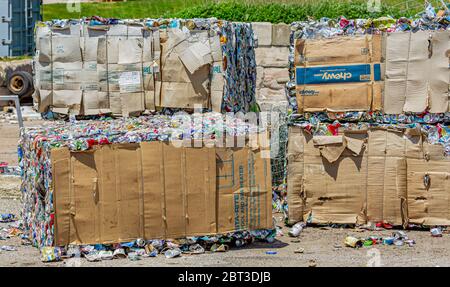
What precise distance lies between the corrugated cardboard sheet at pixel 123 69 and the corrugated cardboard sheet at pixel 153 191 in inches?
103

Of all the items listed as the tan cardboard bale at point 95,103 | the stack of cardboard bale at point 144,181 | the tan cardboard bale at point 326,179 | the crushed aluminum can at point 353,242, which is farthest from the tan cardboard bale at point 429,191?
the tan cardboard bale at point 95,103

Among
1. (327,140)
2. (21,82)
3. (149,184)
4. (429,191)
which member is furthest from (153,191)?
(21,82)

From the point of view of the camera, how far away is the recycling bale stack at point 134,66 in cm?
1357

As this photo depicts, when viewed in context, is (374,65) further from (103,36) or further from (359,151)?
(103,36)

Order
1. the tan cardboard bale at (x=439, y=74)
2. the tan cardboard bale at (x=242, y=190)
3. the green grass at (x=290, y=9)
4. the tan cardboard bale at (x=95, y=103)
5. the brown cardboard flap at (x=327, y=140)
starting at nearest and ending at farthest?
the tan cardboard bale at (x=242, y=190) → the tan cardboard bale at (x=439, y=74) → the brown cardboard flap at (x=327, y=140) → the tan cardboard bale at (x=95, y=103) → the green grass at (x=290, y=9)

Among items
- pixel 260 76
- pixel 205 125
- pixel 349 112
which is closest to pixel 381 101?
pixel 349 112

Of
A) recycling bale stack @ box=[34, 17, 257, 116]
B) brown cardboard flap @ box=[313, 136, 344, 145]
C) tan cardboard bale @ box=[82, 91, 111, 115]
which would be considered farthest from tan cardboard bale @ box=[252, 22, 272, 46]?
brown cardboard flap @ box=[313, 136, 344, 145]

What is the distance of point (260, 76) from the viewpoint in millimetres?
20000

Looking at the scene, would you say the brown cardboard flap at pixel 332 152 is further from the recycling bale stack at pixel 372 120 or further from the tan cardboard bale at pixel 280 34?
the tan cardboard bale at pixel 280 34

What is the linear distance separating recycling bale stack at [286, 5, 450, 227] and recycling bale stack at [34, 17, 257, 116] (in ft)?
4.30

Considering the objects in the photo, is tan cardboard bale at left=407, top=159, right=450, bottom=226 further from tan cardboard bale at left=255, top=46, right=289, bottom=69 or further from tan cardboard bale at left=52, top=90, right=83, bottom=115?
tan cardboard bale at left=255, top=46, right=289, bottom=69

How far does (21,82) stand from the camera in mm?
25844

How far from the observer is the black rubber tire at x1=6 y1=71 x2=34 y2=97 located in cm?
2561

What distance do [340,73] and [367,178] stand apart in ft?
4.76
